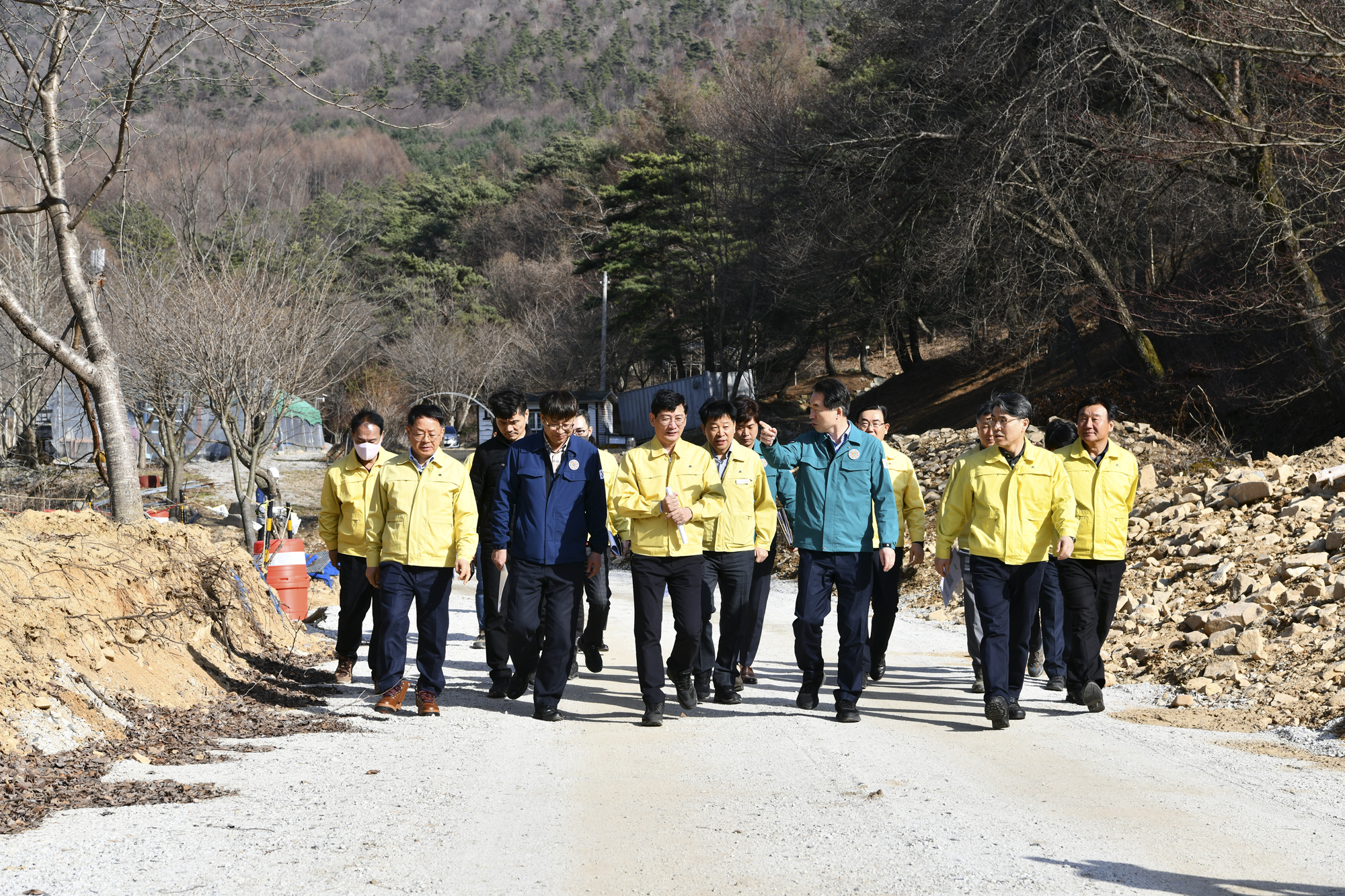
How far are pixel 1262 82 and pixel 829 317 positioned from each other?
21.0 m

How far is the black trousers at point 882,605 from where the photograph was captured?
845 cm

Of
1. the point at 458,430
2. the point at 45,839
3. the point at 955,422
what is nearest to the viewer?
the point at 45,839

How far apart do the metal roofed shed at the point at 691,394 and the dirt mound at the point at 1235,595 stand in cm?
2896

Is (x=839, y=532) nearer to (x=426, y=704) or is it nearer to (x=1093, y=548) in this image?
(x=1093, y=548)

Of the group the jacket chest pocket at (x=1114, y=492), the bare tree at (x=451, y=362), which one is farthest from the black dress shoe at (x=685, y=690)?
the bare tree at (x=451, y=362)

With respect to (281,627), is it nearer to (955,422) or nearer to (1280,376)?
(1280,376)

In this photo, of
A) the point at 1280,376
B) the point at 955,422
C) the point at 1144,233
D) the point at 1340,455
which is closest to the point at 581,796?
the point at 1340,455

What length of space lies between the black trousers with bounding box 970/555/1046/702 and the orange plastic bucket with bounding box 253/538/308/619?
22.6ft

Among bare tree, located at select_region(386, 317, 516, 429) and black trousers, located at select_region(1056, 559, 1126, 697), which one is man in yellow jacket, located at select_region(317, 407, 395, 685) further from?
bare tree, located at select_region(386, 317, 516, 429)

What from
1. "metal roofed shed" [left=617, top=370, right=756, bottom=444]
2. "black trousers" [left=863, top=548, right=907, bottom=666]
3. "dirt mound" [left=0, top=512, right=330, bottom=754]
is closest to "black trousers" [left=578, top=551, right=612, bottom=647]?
"black trousers" [left=863, top=548, right=907, bottom=666]

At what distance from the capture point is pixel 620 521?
7875mm

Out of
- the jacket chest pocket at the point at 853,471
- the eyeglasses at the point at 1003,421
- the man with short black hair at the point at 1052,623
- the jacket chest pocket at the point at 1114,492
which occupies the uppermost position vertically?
the eyeglasses at the point at 1003,421

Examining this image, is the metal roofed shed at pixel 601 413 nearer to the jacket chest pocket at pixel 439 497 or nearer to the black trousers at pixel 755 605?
the black trousers at pixel 755 605

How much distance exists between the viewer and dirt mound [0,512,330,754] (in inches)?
237
